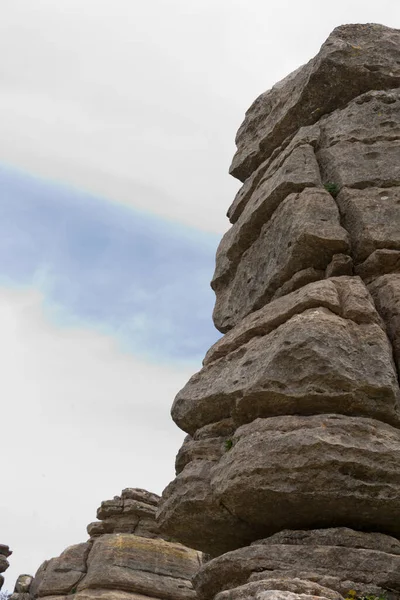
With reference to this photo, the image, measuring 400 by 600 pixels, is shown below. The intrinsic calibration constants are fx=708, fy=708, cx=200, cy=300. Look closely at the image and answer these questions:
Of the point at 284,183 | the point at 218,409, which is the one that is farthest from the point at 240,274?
the point at 218,409

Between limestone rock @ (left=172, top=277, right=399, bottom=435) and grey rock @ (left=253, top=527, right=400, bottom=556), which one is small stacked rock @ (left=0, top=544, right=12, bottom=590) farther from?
grey rock @ (left=253, top=527, right=400, bottom=556)

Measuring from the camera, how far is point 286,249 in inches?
498

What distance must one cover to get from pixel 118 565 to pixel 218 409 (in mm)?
19471

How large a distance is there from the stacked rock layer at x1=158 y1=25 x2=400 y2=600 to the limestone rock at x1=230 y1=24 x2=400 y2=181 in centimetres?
3

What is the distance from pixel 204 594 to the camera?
10.1 metres

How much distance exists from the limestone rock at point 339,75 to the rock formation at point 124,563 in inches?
761

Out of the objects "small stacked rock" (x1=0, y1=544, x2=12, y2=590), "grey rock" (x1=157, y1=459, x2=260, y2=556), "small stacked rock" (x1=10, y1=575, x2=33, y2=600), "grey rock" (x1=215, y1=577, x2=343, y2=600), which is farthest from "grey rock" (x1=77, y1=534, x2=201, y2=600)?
"grey rock" (x1=215, y1=577, x2=343, y2=600)

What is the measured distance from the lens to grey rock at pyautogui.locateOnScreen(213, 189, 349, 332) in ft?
40.1

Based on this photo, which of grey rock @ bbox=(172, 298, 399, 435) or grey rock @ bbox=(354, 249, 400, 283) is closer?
grey rock @ bbox=(172, 298, 399, 435)

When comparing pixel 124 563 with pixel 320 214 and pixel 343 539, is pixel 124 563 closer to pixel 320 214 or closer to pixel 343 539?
pixel 320 214

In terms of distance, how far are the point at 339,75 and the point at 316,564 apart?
10144 mm

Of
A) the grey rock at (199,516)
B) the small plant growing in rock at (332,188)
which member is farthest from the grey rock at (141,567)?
the small plant growing in rock at (332,188)

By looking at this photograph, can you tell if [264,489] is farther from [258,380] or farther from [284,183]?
[284,183]

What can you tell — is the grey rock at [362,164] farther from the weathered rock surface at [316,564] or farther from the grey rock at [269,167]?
the weathered rock surface at [316,564]
